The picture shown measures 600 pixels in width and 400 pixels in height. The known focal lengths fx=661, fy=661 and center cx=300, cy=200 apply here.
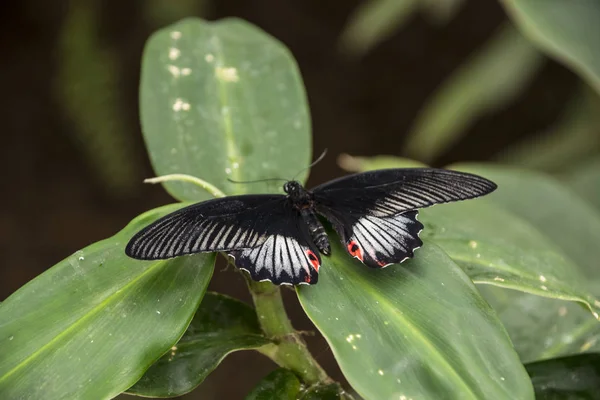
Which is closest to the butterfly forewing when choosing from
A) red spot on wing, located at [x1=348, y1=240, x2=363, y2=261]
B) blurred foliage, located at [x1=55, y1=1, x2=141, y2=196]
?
red spot on wing, located at [x1=348, y1=240, x2=363, y2=261]

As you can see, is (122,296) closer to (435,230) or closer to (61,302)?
(61,302)

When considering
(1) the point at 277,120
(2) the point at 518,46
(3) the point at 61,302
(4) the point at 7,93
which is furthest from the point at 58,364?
(4) the point at 7,93

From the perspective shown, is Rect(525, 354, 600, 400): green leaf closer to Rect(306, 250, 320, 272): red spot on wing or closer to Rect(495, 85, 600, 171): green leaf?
Rect(306, 250, 320, 272): red spot on wing

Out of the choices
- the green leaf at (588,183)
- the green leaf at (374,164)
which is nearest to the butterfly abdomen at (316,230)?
the green leaf at (374,164)

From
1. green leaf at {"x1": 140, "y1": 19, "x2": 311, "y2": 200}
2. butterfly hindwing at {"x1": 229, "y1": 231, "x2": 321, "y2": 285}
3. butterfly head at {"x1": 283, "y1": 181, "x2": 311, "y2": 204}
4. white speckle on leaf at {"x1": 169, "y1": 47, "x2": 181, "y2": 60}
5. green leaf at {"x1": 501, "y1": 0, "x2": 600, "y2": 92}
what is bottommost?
butterfly hindwing at {"x1": 229, "y1": 231, "x2": 321, "y2": 285}

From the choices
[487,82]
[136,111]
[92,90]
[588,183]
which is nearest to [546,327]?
[588,183]

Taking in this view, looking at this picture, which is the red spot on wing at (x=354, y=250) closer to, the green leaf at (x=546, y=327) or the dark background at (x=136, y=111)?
the green leaf at (x=546, y=327)
